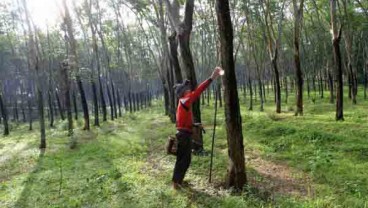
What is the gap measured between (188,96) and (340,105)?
10.2m

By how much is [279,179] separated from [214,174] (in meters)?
1.47

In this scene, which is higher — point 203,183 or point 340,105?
point 340,105

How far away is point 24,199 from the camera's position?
8.84 m

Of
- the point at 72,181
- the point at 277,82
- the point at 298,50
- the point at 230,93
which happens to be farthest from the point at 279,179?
the point at 277,82

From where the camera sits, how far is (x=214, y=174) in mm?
8664

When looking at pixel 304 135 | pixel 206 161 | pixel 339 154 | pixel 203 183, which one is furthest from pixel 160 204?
pixel 304 135

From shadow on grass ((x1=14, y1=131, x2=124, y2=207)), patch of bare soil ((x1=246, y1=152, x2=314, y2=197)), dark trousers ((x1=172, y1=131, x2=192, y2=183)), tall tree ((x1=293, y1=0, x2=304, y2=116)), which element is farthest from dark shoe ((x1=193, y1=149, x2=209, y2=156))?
tall tree ((x1=293, y1=0, x2=304, y2=116))

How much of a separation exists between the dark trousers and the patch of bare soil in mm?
1439

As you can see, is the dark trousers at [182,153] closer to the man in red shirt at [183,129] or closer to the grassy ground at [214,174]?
the man in red shirt at [183,129]

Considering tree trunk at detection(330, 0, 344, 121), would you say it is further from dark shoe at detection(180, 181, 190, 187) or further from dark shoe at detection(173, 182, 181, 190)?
dark shoe at detection(173, 182, 181, 190)

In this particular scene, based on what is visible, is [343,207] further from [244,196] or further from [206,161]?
[206,161]

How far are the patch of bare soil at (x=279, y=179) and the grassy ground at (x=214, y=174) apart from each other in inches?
0.4

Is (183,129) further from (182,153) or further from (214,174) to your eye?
(214,174)

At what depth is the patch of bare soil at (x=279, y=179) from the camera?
7238 mm
